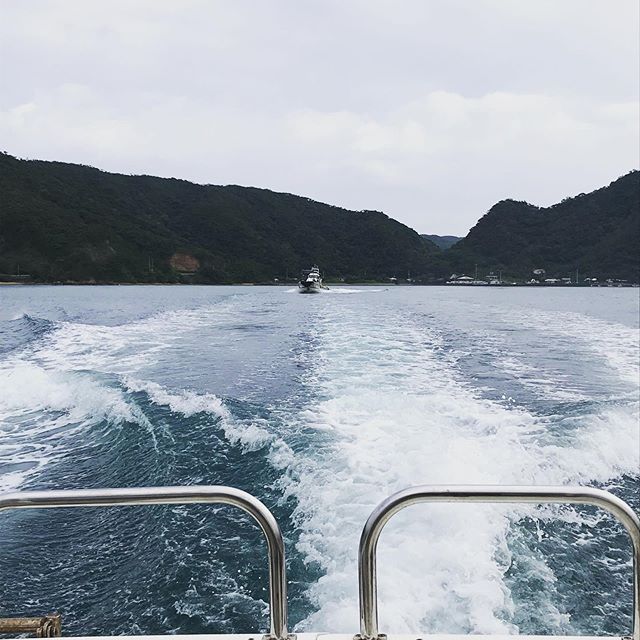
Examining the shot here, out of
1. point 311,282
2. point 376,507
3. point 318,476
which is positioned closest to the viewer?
point 376,507

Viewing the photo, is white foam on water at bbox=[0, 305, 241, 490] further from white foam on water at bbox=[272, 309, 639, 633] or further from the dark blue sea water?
white foam on water at bbox=[272, 309, 639, 633]

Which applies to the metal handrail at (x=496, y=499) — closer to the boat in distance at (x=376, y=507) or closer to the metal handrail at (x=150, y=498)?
the boat in distance at (x=376, y=507)

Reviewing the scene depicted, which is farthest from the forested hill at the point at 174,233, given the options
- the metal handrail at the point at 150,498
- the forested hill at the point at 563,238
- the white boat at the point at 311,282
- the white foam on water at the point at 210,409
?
the metal handrail at the point at 150,498

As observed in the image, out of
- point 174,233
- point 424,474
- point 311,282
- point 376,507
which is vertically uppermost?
point 174,233

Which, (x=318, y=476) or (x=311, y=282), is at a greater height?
(x=311, y=282)

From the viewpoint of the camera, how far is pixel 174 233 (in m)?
18.0

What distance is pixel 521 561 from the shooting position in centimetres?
255

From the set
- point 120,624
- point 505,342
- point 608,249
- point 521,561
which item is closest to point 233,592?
point 120,624

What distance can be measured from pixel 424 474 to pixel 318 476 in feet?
2.38

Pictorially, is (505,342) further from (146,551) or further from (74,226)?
(74,226)

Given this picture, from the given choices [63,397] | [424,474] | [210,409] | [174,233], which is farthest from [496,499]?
[174,233]

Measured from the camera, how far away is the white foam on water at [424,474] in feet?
7.33

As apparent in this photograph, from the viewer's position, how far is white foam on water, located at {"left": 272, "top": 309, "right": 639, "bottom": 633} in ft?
7.33

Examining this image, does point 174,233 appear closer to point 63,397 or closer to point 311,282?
point 311,282
